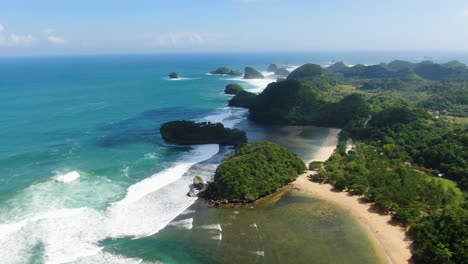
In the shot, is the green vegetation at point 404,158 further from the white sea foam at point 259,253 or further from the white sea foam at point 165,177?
the white sea foam at point 165,177

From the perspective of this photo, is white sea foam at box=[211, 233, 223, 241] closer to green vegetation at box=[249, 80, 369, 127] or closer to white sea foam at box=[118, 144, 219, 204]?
white sea foam at box=[118, 144, 219, 204]

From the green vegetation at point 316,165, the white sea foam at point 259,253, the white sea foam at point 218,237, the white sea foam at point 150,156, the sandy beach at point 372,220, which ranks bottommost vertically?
the sandy beach at point 372,220

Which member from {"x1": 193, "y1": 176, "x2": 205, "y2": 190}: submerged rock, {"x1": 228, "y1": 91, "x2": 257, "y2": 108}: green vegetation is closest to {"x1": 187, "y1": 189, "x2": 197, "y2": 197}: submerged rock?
{"x1": 193, "y1": 176, "x2": 205, "y2": 190}: submerged rock

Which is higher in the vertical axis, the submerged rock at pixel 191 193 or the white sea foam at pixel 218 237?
the submerged rock at pixel 191 193

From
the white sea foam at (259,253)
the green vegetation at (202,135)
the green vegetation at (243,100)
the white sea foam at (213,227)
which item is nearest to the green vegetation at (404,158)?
the green vegetation at (243,100)

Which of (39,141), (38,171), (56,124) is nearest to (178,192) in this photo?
(38,171)

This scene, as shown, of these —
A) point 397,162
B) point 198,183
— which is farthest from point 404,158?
point 198,183

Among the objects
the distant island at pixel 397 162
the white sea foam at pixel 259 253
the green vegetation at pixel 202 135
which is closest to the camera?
the white sea foam at pixel 259 253
